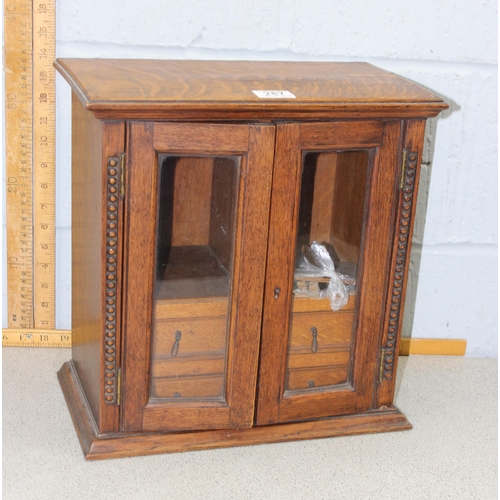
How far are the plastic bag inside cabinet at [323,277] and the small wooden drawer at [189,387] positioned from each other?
0.30m

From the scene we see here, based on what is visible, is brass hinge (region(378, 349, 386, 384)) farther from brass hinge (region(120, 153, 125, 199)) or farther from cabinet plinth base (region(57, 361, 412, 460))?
brass hinge (region(120, 153, 125, 199))

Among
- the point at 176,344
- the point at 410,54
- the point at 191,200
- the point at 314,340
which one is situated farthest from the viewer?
the point at 410,54

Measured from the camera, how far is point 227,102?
198 cm

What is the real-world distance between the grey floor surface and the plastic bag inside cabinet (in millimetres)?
391

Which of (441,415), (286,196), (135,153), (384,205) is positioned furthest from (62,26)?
(441,415)

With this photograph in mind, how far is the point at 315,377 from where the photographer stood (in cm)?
236

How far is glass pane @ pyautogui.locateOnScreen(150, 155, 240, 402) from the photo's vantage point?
2094mm

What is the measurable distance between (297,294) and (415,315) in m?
0.76

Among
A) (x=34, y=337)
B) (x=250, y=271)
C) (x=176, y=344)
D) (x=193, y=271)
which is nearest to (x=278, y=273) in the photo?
(x=250, y=271)

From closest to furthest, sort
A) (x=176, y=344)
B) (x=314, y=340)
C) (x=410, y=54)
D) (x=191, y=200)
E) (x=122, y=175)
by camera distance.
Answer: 1. (x=122, y=175)
2. (x=191, y=200)
3. (x=176, y=344)
4. (x=314, y=340)
5. (x=410, y=54)

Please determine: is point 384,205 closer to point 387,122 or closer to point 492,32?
point 387,122

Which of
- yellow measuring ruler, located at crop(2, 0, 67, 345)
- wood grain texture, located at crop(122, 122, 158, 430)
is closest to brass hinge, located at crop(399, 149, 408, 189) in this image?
wood grain texture, located at crop(122, 122, 158, 430)

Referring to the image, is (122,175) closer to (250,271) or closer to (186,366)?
(250,271)

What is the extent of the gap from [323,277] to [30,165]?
95 centimetres
